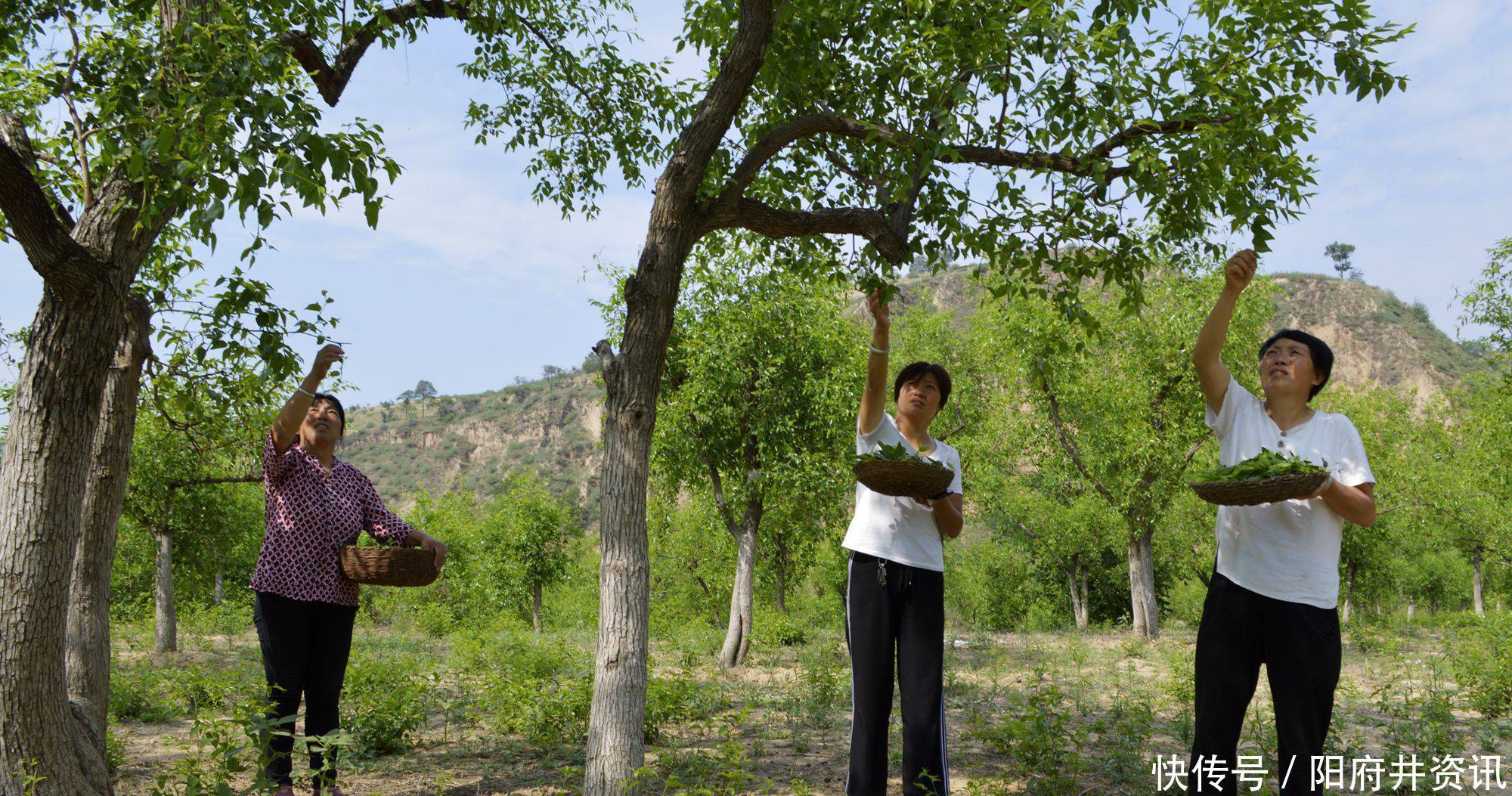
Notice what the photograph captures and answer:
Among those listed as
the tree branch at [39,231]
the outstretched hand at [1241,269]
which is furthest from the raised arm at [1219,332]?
the tree branch at [39,231]

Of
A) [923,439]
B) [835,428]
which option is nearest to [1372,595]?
[835,428]

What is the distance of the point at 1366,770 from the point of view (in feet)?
16.2

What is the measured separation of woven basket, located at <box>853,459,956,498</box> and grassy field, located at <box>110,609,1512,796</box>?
1345 millimetres

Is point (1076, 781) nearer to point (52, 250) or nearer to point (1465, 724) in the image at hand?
point (1465, 724)

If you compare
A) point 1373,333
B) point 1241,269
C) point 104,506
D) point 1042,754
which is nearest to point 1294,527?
point 1241,269

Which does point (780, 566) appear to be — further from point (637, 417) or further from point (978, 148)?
point (637, 417)

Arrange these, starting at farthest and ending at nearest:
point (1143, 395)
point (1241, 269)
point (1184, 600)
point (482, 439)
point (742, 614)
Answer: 1. point (482, 439)
2. point (1184, 600)
3. point (1143, 395)
4. point (742, 614)
5. point (1241, 269)

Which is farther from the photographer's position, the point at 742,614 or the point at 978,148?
the point at 742,614

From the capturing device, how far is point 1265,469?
3254 millimetres

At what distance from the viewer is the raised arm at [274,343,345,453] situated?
4.05 m

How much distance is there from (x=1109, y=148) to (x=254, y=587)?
196 inches

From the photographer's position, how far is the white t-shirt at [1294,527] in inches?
130

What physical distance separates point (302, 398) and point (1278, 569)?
4.14 metres

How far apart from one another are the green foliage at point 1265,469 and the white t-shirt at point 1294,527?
12 centimetres
